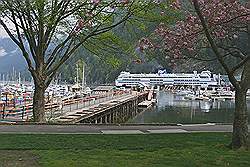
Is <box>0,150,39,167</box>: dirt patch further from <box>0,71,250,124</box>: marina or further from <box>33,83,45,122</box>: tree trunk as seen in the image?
<box>0,71,250,124</box>: marina

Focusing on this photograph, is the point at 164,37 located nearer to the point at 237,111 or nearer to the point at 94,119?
the point at 237,111

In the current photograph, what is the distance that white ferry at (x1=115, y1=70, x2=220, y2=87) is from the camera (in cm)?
14712

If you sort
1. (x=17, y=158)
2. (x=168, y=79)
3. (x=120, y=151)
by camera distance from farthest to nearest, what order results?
(x=168, y=79)
(x=120, y=151)
(x=17, y=158)

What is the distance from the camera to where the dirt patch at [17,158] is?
37.3ft

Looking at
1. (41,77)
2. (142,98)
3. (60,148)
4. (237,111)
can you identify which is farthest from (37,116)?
(142,98)

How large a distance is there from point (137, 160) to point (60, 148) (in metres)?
2.99

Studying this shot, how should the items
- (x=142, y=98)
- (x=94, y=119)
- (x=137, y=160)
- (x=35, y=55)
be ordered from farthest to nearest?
1. (x=142, y=98)
2. (x=94, y=119)
3. (x=35, y=55)
4. (x=137, y=160)

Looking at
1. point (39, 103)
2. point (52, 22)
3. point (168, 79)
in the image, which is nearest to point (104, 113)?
point (39, 103)

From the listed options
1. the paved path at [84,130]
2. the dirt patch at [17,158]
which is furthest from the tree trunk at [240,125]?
the dirt patch at [17,158]

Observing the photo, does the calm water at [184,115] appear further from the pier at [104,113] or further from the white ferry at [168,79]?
the white ferry at [168,79]

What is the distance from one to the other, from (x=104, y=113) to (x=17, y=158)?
32994 millimetres

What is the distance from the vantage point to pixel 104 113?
45219 millimetres

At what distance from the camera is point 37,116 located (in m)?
24.3

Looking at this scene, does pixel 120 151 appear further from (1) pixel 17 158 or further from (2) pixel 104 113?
(2) pixel 104 113
